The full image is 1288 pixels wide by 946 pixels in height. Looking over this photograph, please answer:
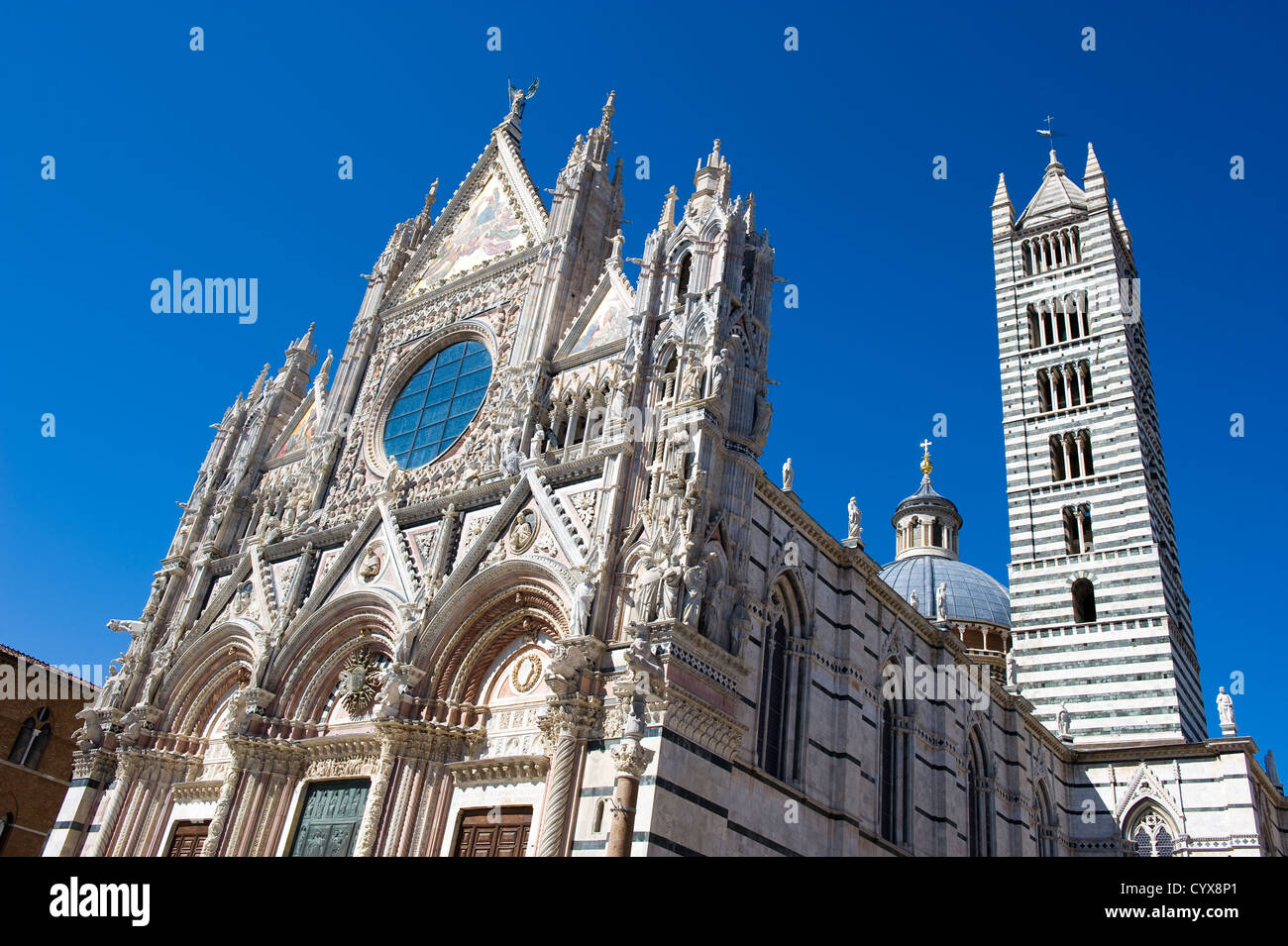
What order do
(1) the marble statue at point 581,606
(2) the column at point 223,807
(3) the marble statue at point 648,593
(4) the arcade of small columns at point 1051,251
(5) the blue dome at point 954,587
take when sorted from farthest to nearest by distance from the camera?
(5) the blue dome at point 954,587 < (4) the arcade of small columns at point 1051,251 < (2) the column at point 223,807 < (1) the marble statue at point 581,606 < (3) the marble statue at point 648,593

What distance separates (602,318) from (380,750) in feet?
32.1

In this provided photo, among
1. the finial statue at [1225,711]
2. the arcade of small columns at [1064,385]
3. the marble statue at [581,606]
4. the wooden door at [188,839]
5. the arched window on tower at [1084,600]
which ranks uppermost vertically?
the arcade of small columns at [1064,385]

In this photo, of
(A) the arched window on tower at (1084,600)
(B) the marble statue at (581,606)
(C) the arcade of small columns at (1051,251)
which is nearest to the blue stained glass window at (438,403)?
(B) the marble statue at (581,606)

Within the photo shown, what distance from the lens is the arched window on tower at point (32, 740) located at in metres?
26.8

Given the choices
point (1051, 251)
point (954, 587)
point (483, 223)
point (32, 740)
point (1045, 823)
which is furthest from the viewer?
point (954, 587)

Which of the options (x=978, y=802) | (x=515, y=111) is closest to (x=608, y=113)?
(x=515, y=111)

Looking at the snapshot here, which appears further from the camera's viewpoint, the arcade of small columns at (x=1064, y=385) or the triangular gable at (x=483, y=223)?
the arcade of small columns at (x=1064, y=385)

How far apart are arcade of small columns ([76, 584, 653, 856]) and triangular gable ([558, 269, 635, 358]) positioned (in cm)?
589

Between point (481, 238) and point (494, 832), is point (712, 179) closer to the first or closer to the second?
point (481, 238)

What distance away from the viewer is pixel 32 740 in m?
27.3

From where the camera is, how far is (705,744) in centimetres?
1539

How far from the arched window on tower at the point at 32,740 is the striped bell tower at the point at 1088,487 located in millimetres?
A: 29044

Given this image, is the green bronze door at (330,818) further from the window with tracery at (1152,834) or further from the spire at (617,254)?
the window with tracery at (1152,834)
